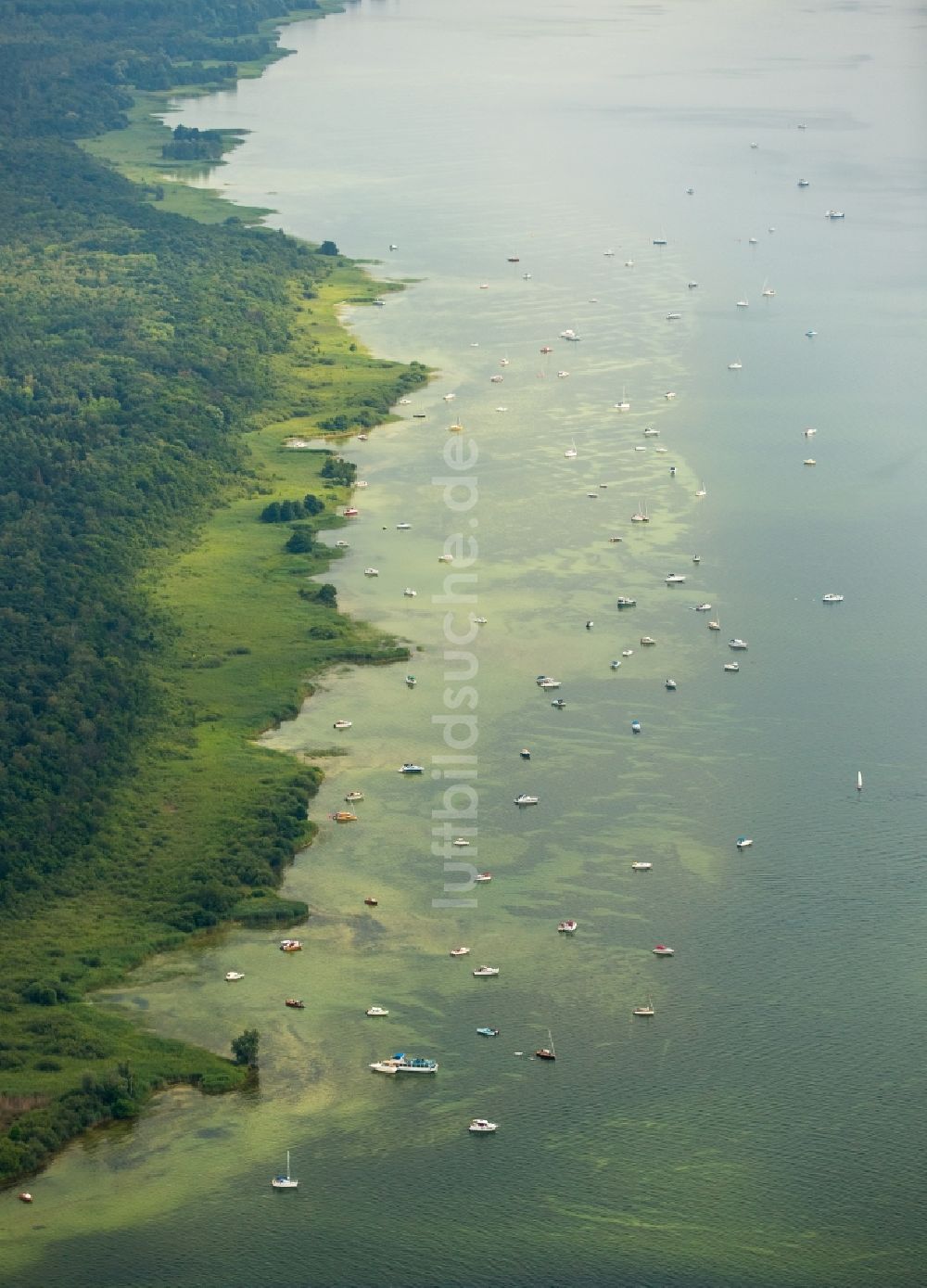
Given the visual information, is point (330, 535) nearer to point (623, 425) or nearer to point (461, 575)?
point (461, 575)

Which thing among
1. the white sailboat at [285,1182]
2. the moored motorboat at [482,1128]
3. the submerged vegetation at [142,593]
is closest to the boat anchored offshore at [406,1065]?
the moored motorboat at [482,1128]

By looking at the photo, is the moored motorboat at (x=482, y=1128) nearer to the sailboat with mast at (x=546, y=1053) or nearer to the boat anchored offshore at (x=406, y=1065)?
the boat anchored offshore at (x=406, y=1065)

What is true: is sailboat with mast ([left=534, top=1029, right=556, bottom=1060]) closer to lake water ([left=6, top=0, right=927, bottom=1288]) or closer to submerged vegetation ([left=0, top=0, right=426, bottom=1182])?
lake water ([left=6, top=0, right=927, bottom=1288])

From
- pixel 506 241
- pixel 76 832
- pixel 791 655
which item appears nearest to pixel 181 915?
pixel 76 832

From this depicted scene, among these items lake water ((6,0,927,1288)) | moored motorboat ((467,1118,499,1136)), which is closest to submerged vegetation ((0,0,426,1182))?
lake water ((6,0,927,1288))

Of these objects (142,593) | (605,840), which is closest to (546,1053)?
(605,840)

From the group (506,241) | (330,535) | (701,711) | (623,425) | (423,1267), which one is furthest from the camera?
(506,241)

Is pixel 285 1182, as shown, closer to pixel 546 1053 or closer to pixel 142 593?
pixel 546 1053
